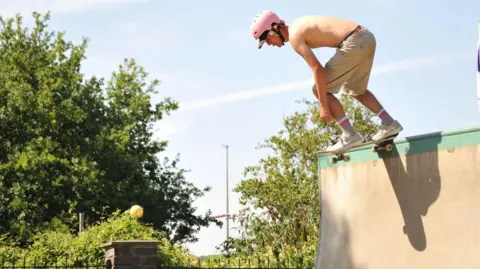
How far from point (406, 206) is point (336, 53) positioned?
1.50 metres

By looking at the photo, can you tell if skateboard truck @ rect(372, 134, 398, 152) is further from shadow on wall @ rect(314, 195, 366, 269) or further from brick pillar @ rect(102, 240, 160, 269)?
brick pillar @ rect(102, 240, 160, 269)

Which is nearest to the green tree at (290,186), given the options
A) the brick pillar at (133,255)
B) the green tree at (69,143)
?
the green tree at (69,143)

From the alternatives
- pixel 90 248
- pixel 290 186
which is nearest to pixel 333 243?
pixel 90 248

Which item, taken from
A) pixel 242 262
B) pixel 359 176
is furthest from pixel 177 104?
pixel 359 176

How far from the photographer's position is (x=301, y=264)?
17.1m

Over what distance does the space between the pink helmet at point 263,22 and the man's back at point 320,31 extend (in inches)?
7.9

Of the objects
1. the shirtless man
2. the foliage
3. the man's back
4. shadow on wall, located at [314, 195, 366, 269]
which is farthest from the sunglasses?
the foliage

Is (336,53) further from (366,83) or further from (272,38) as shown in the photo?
(272,38)

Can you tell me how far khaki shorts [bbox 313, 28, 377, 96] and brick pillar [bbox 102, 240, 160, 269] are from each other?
17.0ft

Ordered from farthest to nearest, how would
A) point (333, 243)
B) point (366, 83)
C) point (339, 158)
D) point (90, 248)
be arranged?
point (90, 248) < point (333, 243) < point (339, 158) < point (366, 83)

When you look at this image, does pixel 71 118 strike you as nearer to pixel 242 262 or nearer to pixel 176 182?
pixel 176 182

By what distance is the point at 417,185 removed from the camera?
22.5 ft

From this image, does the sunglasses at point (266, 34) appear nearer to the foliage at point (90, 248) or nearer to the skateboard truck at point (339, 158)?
the skateboard truck at point (339, 158)

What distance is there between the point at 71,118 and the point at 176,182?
645 cm
